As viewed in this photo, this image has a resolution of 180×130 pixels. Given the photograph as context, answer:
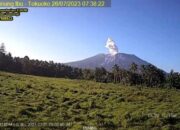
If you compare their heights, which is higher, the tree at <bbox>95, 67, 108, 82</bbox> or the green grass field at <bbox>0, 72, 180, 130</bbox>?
the tree at <bbox>95, 67, 108, 82</bbox>

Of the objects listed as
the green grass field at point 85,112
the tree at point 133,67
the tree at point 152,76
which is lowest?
the green grass field at point 85,112

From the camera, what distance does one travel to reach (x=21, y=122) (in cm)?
2895

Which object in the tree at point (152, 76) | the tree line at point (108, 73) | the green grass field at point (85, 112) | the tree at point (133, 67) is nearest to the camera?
the green grass field at point (85, 112)

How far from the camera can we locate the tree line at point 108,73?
13204 centimetres

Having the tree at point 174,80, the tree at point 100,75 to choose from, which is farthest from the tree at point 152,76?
the tree at point 100,75

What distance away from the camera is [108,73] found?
151 metres

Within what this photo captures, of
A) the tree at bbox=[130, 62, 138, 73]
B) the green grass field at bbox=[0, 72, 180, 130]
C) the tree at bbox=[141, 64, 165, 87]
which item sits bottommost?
the green grass field at bbox=[0, 72, 180, 130]

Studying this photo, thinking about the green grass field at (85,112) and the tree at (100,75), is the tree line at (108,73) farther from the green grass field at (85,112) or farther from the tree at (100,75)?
the green grass field at (85,112)

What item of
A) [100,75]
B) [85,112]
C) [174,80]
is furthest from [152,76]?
[85,112]

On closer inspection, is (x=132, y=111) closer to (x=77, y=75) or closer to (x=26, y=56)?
(x=26, y=56)

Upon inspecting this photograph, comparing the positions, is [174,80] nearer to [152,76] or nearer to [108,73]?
[152,76]

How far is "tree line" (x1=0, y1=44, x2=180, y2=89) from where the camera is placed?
132038mm

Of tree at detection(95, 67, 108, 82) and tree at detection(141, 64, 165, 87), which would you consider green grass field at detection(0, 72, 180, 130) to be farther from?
tree at detection(95, 67, 108, 82)

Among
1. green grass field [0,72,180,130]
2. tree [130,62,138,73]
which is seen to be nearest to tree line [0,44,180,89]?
tree [130,62,138,73]
